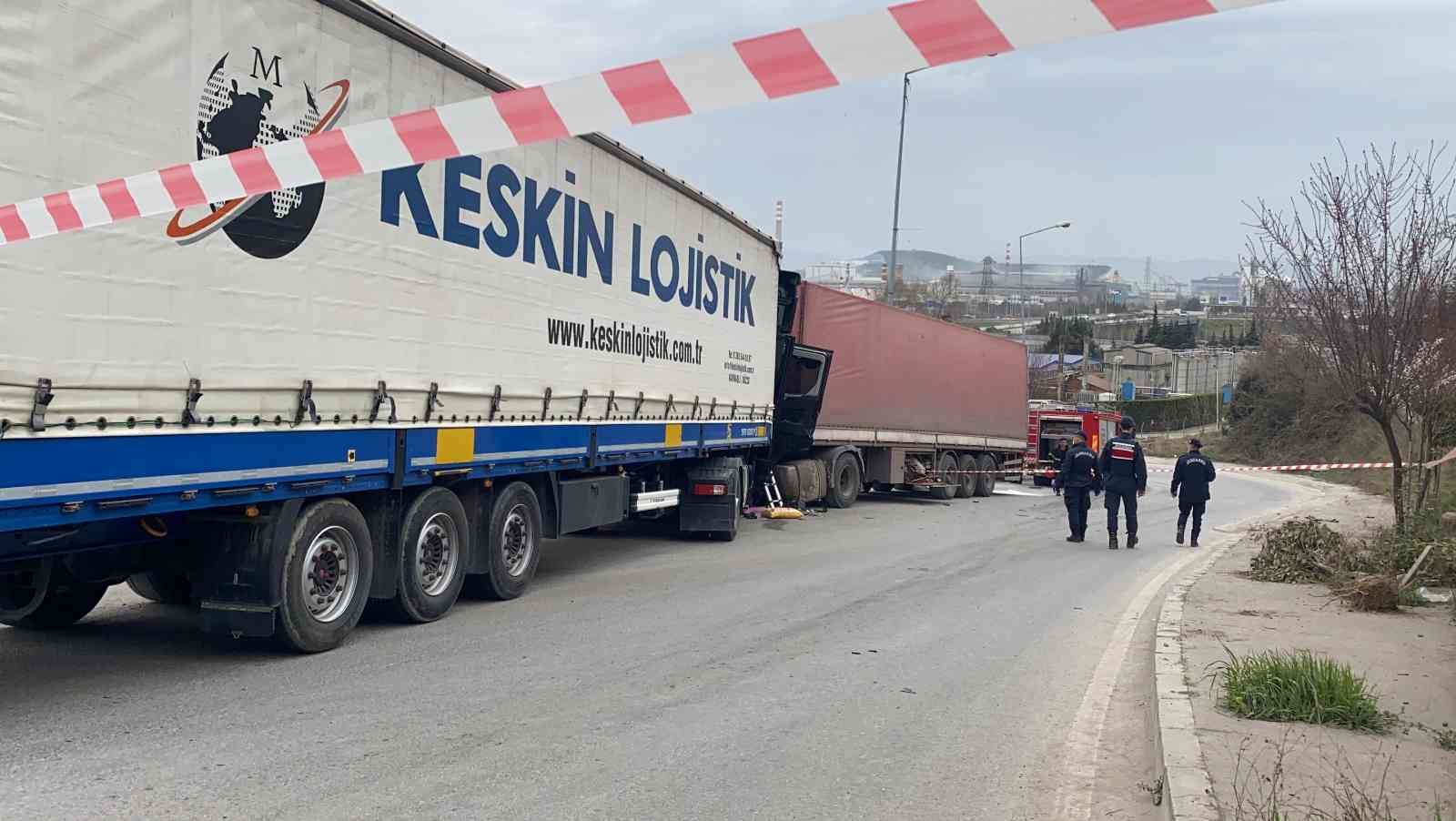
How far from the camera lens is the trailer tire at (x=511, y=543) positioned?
945cm

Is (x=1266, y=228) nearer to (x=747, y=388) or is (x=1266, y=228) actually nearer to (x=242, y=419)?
(x=747, y=388)

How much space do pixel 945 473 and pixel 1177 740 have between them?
18.3 m

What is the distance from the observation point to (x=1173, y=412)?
67312mm

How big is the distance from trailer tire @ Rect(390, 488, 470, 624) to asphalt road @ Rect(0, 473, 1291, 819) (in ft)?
0.72

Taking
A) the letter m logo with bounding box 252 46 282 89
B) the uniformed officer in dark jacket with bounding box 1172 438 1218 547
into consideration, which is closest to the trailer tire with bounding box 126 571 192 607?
the letter m logo with bounding box 252 46 282 89

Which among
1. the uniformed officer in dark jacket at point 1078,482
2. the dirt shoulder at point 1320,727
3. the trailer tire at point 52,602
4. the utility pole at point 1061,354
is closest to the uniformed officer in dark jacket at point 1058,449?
the uniformed officer in dark jacket at point 1078,482

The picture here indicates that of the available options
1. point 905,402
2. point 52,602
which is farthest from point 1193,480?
point 52,602

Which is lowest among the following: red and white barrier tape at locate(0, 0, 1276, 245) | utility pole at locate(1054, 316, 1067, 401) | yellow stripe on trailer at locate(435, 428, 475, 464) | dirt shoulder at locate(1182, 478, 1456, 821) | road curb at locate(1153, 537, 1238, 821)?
road curb at locate(1153, 537, 1238, 821)

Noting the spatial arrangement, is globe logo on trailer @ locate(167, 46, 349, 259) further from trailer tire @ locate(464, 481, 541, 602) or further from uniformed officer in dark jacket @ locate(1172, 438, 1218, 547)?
uniformed officer in dark jacket @ locate(1172, 438, 1218, 547)

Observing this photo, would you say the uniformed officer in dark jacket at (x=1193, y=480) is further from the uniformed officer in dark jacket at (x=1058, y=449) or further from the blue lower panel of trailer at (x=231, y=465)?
the uniformed officer in dark jacket at (x=1058, y=449)

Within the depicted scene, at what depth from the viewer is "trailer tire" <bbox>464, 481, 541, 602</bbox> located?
945 cm

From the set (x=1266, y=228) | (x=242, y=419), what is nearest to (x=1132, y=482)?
(x=1266, y=228)

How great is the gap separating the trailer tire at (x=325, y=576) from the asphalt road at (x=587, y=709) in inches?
8.8

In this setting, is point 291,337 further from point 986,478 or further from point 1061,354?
point 1061,354
